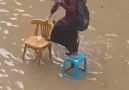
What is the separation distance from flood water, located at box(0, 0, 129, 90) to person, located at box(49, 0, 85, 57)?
380mm

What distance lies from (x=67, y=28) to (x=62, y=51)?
27.6 inches

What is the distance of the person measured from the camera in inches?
194

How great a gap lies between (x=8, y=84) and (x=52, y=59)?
0.80 metres

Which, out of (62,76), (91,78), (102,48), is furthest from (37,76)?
(102,48)

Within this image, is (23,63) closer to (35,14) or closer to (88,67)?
(88,67)

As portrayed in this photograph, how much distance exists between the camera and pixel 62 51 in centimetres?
573

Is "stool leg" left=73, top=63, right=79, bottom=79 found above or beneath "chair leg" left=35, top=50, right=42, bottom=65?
beneath

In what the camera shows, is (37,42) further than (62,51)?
No

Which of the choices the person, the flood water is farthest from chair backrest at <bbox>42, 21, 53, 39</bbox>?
the flood water

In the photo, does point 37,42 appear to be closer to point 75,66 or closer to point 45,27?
point 45,27

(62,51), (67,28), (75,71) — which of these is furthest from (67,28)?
(62,51)

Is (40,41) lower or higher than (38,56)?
higher

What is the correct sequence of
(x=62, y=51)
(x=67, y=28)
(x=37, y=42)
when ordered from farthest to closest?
1. (x=62, y=51)
2. (x=37, y=42)
3. (x=67, y=28)

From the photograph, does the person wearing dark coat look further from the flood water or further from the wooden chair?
the flood water
